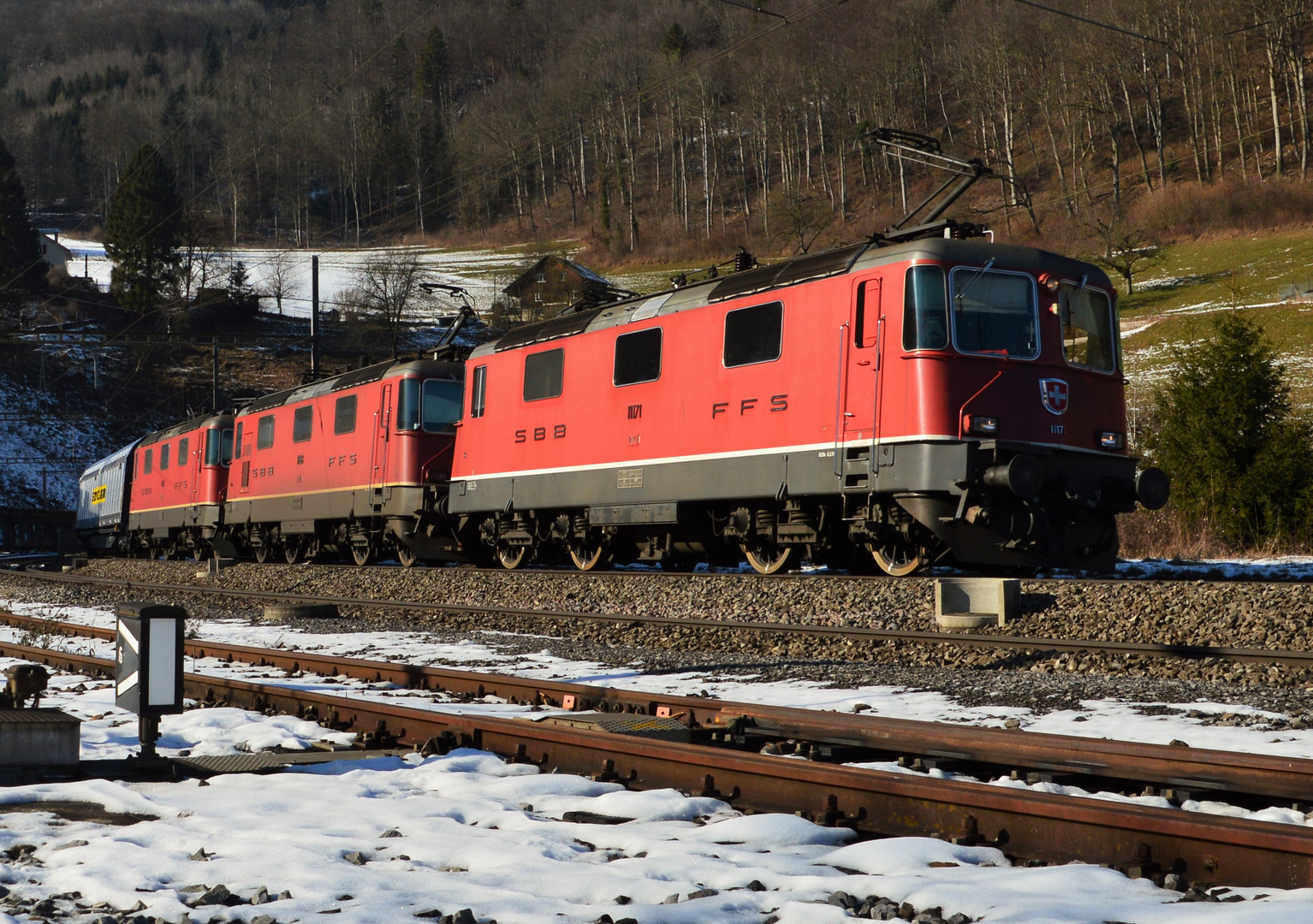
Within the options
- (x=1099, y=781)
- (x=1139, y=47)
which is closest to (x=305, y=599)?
(x=1099, y=781)

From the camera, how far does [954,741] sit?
17.1ft

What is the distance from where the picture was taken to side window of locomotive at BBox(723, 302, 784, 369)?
41.4 ft

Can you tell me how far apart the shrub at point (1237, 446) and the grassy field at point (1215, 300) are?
15430mm

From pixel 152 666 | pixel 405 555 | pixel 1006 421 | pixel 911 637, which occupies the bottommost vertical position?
Answer: pixel 911 637

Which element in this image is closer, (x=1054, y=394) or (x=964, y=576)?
(x=1054, y=394)

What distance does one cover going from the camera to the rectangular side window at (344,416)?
20516 millimetres

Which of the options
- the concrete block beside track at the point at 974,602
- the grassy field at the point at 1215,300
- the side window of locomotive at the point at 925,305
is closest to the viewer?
the concrete block beside track at the point at 974,602

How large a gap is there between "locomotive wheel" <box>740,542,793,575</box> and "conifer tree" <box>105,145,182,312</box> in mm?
65712

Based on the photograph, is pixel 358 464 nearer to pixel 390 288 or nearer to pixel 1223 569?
pixel 1223 569

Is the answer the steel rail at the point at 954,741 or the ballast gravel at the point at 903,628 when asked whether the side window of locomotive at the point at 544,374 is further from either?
the steel rail at the point at 954,741

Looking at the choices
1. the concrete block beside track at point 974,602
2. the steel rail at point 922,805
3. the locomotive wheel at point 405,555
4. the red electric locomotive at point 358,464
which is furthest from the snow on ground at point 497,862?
the locomotive wheel at point 405,555

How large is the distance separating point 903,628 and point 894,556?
220 cm

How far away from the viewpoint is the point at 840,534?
12766 millimetres

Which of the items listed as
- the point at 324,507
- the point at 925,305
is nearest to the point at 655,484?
the point at 925,305
